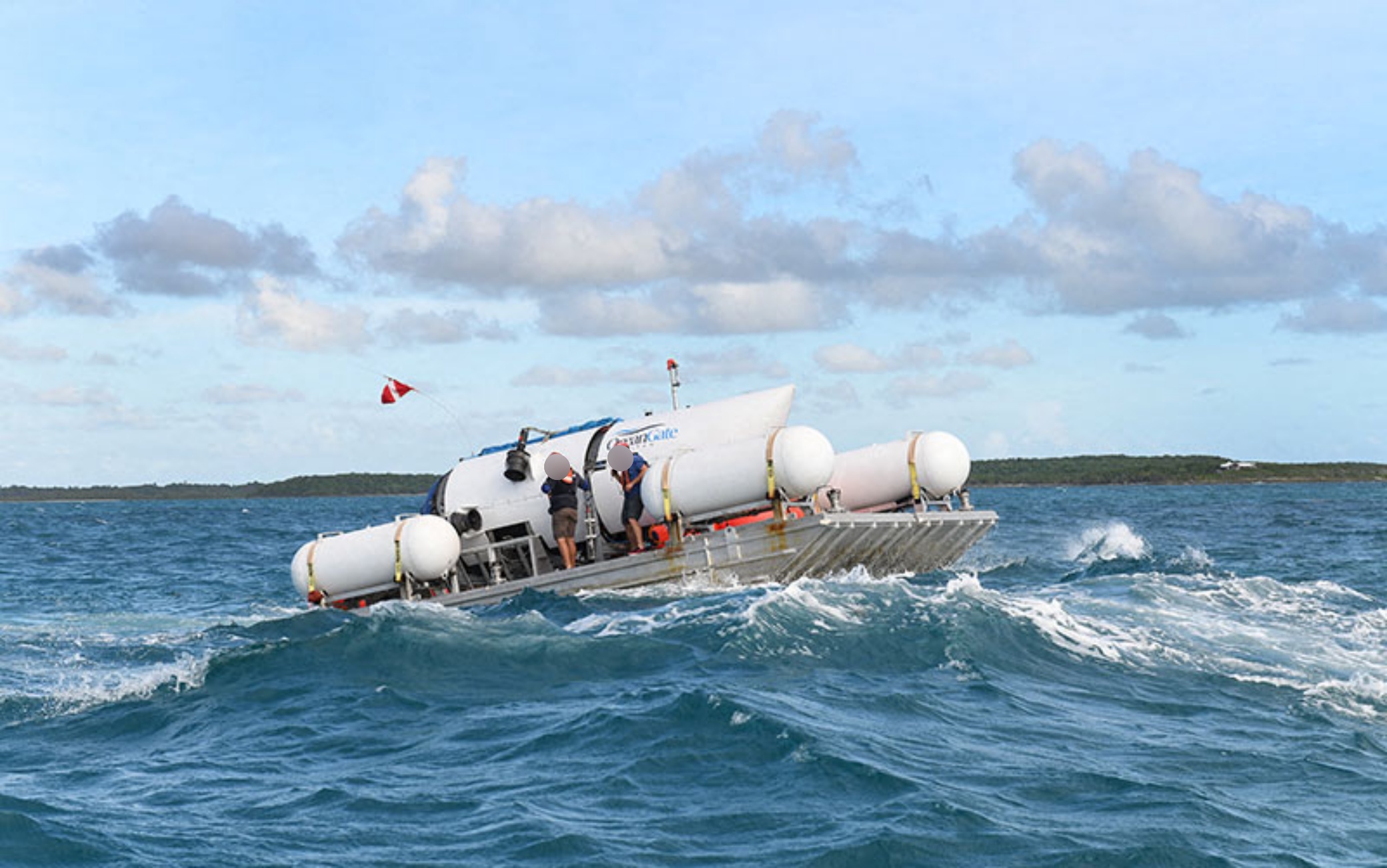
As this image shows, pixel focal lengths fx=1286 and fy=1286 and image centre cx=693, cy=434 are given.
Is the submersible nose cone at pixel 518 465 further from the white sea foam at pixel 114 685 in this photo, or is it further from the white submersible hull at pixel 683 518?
the white sea foam at pixel 114 685

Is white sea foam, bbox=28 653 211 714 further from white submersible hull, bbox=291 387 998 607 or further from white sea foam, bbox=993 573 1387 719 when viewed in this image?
white sea foam, bbox=993 573 1387 719

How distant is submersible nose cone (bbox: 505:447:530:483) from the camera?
21.2m

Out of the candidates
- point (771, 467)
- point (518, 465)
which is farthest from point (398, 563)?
point (771, 467)

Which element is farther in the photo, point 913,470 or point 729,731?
point 913,470

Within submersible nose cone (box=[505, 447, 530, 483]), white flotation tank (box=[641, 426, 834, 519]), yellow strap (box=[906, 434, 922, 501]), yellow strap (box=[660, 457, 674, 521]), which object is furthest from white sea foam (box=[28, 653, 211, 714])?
yellow strap (box=[906, 434, 922, 501])

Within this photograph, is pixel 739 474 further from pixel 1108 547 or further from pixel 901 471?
pixel 1108 547

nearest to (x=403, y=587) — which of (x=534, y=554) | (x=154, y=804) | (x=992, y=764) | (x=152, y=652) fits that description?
(x=534, y=554)

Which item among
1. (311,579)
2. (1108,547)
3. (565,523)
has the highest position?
(565,523)

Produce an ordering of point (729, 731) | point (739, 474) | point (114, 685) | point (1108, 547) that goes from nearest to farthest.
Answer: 1. point (729, 731)
2. point (114, 685)
3. point (739, 474)
4. point (1108, 547)

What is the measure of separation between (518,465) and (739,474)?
4.61 meters

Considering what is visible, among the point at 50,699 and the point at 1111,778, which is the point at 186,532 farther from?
the point at 1111,778

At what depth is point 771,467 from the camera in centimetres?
1802

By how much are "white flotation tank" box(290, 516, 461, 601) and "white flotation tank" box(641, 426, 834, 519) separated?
11.3ft

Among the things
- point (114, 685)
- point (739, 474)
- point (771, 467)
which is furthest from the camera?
point (739, 474)
